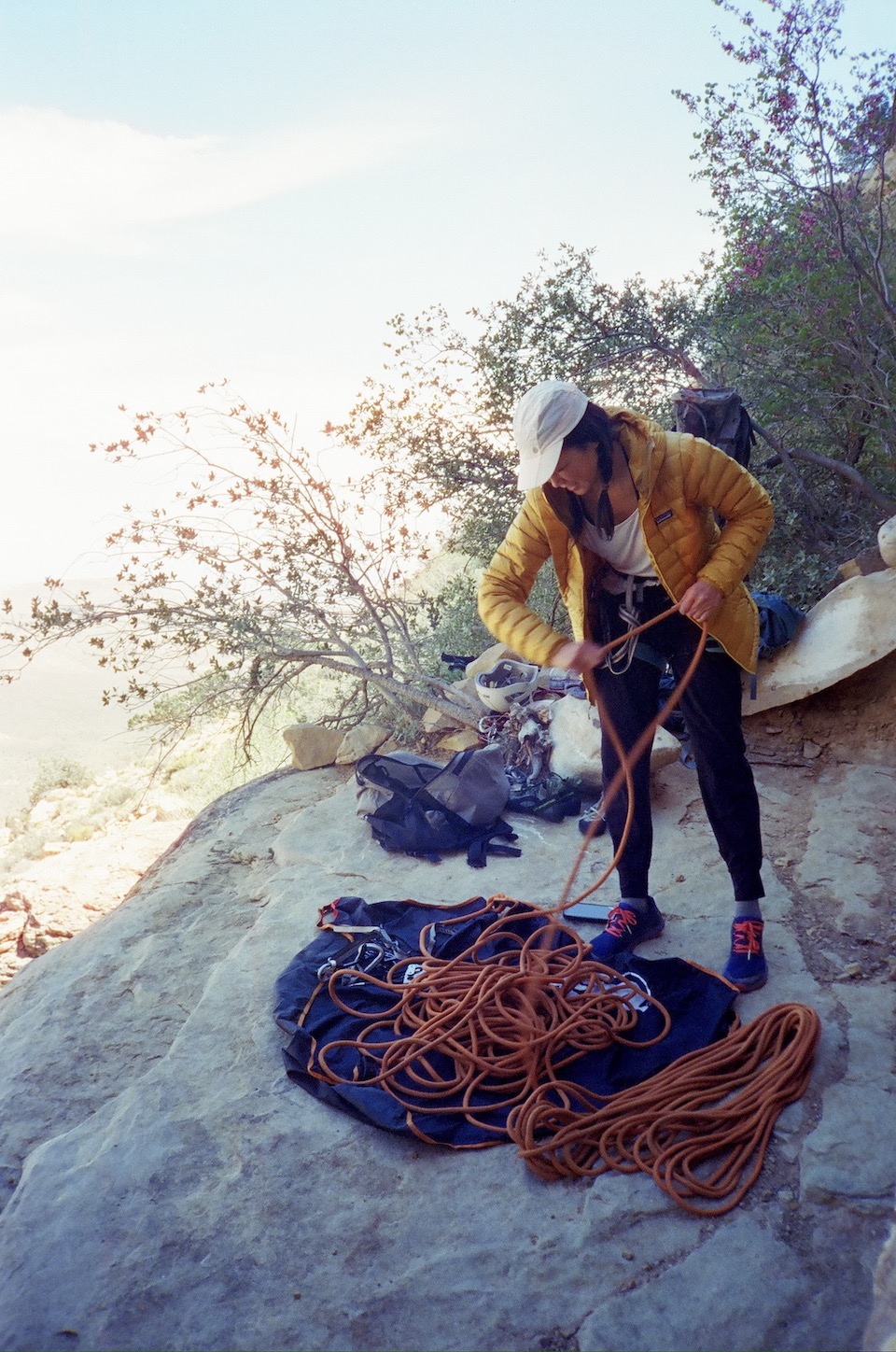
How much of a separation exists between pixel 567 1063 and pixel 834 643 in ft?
8.83

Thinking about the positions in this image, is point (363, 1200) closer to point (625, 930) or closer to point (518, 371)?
point (625, 930)

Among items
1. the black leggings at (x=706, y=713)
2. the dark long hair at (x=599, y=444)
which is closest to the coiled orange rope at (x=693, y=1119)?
the black leggings at (x=706, y=713)

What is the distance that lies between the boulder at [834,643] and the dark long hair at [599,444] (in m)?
2.22

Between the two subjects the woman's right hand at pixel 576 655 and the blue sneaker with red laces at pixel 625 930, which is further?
the blue sneaker with red laces at pixel 625 930

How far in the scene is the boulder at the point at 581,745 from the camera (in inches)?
164

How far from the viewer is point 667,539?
2359 mm

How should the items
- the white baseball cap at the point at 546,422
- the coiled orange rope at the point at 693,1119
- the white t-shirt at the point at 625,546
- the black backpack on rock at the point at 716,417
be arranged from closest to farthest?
1. the coiled orange rope at the point at 693,1119
2. the white baseball cap at the point at 546,422
3. the white t-shirt at the point at 625,546
4. the black backpack on rock at the point at 716,417

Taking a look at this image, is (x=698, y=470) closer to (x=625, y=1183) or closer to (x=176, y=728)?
(x=625, y=1183)

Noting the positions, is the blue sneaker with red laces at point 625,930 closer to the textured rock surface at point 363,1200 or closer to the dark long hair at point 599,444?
the textured rock surface at point 363,1200

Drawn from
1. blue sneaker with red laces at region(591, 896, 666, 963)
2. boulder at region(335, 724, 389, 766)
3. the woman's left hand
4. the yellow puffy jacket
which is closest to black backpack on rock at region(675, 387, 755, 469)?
the yellow puffy jacket

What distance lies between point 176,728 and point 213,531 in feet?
4.42

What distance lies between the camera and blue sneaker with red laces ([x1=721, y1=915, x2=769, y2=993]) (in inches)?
99.5

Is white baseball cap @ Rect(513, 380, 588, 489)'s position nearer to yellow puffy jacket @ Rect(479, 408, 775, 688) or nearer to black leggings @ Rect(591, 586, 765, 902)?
yellow puffy jacket @ Rect(479, 408, 775, 688)

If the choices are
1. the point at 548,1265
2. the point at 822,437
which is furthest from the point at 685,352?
the point at 548,1265
